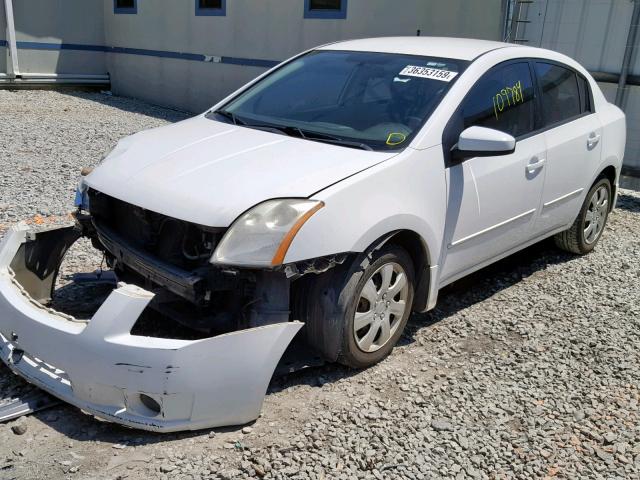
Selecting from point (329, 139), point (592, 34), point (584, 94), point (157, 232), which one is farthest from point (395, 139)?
point (592, 34)

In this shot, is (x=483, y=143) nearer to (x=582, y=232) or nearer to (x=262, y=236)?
(x=262, y=236)

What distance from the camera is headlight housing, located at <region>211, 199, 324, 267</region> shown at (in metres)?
2.95

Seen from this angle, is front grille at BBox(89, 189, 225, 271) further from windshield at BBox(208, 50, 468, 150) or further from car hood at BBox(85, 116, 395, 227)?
windshield at BBox(208, 50, 468, 150)

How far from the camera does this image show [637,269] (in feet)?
18.2

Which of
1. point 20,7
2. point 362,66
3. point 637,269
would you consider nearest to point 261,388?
point 362,66

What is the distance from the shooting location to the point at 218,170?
3.34 metres

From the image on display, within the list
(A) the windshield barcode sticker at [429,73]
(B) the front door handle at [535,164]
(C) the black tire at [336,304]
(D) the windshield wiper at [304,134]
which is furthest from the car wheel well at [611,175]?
(C) the black tire at [336,304]

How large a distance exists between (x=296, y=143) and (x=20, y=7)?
13.4 m

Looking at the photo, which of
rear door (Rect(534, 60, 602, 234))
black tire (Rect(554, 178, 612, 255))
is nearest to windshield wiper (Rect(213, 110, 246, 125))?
rear door (Rect(534, 60, 602, 234))

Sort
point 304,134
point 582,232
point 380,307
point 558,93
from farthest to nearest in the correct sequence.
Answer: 1. point 582,232
2. point 558,93
3. point 304,134
4. point 380,307

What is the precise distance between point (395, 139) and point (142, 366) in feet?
5.96

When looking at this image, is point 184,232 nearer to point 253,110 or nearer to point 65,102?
point 253,110

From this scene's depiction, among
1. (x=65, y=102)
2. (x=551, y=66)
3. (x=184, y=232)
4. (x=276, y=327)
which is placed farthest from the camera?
(x=65, y=102)

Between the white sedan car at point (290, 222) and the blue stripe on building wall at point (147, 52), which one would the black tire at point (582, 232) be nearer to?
the white sedan car at point (290, 222)
